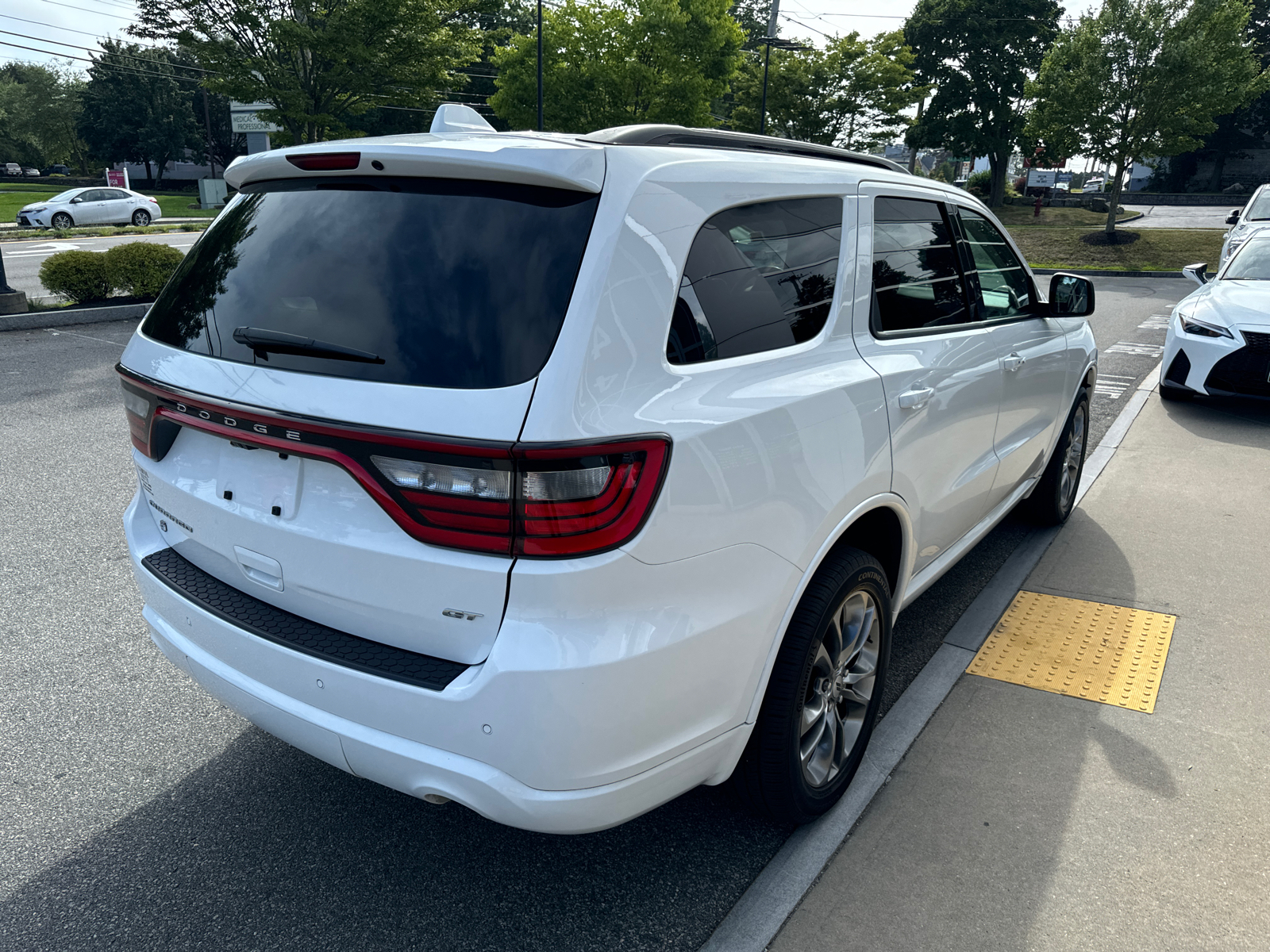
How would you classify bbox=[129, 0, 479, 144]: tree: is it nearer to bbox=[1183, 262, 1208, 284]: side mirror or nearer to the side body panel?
bbox=[1183, 262, 1208, 284]: side mirror

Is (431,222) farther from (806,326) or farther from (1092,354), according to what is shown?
(1092,354)

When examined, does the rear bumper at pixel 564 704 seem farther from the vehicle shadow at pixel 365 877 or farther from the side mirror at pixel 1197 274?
the side mirror at pixel 1197 274

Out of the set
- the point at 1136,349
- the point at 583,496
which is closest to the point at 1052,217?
the point at 1136,349

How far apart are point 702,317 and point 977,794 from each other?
1.82m

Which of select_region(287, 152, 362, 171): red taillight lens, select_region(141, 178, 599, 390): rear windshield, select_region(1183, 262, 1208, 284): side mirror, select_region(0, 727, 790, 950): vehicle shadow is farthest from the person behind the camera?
select_region(1183, 262, 1208, 284): side mirror

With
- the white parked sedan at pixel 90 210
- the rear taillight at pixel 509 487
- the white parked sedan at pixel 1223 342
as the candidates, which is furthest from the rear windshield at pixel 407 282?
the white parked sedan at pixel 90 210

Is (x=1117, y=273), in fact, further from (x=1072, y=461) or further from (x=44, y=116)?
(x=44, y=116)

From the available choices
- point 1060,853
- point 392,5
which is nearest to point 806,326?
point 1060,853

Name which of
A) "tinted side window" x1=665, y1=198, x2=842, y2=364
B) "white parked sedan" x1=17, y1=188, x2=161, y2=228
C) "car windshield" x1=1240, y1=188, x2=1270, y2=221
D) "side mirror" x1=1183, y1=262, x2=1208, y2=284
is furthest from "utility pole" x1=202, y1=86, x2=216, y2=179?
"tinted side window" x1=665, y1=198, x2=842, y2=364

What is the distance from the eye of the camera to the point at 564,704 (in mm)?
1831

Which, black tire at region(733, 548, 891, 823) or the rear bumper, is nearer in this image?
the rear bumper

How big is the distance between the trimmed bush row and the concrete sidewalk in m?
11.8

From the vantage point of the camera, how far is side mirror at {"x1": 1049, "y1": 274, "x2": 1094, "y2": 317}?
425 centimetres

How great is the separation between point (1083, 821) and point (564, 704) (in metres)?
1.83
